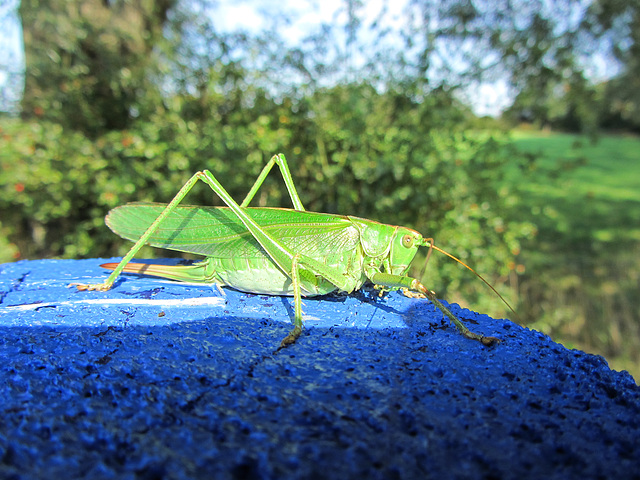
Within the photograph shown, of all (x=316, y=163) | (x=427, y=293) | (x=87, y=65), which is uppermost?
(x=87, y=65)

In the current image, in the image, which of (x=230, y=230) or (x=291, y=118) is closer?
(x=230, y=230)

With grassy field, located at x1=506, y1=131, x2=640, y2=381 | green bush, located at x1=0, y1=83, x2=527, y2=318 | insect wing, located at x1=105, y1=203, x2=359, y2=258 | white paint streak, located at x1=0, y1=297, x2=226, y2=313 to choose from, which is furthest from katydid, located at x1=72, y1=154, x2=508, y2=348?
grassy field, located at x1=506, y1=131, x2=640, y2=381

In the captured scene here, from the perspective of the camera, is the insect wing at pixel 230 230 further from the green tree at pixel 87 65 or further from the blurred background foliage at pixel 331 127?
the green tree at pixel 87 65

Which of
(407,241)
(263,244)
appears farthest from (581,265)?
(263,244)

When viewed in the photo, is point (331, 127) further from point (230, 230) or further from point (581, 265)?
point (581, 265)

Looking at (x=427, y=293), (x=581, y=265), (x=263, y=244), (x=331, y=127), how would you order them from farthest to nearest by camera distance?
(x=581, y=265)
(x=331, y=127)
(x=263, y=244)
(x=427, y=293)

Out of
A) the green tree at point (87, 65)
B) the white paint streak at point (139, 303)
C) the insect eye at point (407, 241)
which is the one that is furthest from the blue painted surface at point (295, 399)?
the green tree at point (87, 65)

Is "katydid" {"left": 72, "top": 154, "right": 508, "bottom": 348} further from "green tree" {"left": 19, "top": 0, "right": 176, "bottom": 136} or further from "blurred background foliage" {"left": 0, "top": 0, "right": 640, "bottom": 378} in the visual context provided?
"green tree" {"left": 19, "top": 0, "right": 176, "bottom": 136}
